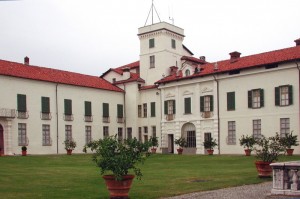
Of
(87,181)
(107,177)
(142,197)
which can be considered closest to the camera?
(107,177)

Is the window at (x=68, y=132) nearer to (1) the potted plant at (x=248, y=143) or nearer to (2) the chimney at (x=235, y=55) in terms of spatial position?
(1) the potted plant at (x=248, y=143)

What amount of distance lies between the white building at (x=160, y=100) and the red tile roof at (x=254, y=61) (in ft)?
0.32

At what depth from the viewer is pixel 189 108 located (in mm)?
42906

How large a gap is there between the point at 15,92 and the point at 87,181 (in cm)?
2312

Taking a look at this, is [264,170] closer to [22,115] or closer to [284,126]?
[284,126]

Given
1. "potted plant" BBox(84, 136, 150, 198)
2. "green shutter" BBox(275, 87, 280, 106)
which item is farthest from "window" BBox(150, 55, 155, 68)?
"potted plant" BBox(84, 136, 150, 198)

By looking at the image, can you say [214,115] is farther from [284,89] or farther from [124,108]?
[124,108]

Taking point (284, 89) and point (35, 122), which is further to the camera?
point (35, 122)

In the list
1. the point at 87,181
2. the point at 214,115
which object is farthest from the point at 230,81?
the point at 87,181

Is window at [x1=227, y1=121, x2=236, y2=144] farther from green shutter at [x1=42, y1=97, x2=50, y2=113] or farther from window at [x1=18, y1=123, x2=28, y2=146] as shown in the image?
window at [x1=18, y1=123, x2=28, y2=146]

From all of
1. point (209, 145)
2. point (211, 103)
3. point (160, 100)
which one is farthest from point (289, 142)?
point (160, 100)

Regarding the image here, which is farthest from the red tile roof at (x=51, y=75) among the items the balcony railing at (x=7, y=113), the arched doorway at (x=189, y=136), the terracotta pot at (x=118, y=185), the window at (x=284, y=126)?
the terracotta pot at (x=118, y=185)

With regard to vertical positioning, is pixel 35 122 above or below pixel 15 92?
below

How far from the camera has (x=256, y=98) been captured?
3759 cm
